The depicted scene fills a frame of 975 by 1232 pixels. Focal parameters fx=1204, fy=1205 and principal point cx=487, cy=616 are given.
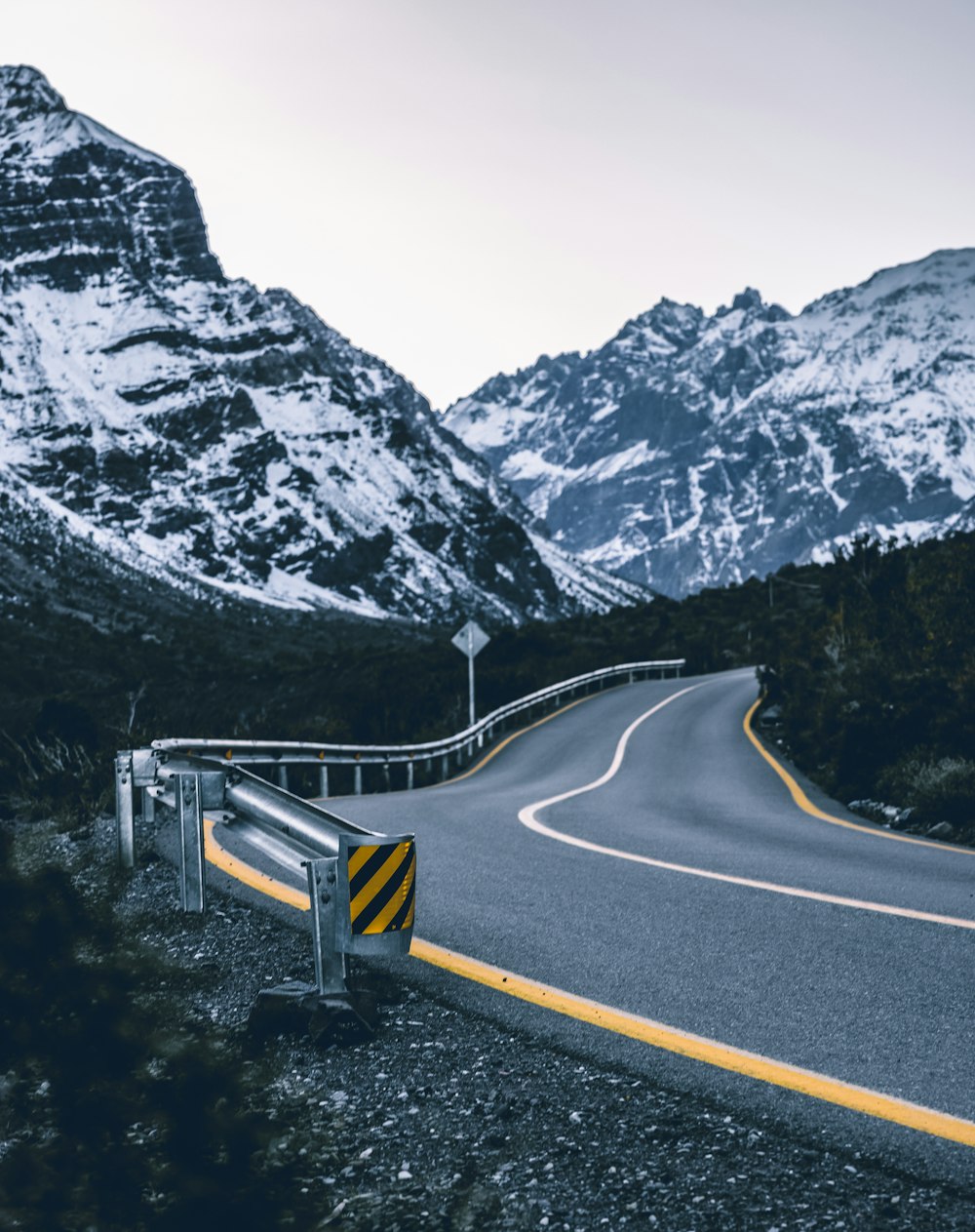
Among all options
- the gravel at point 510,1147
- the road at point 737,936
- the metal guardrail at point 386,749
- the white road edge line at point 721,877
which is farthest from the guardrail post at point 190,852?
the white road edge line at point 721,877

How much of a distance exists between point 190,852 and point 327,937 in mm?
2512

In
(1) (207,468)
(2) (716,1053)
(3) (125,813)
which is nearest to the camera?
(2) (716,1053)

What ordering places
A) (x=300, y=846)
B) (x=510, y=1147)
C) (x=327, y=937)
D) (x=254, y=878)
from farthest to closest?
1. (x=254, y=878)
2. (x=300, y=846)
3. (x=327, y=937)
4. (x=510, y=1147)

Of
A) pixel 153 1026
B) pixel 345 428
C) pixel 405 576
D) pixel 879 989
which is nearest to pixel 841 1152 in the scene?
pixel 879 989

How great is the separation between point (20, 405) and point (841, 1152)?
174m

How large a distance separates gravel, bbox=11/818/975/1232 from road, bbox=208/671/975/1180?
200 millimetres

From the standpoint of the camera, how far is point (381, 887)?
5.30 meters

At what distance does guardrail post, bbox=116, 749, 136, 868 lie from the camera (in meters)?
9.08

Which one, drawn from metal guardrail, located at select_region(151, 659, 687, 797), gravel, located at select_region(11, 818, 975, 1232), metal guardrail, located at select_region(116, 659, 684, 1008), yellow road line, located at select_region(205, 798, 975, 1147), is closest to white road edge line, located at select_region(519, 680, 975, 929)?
yellow road line, located at select_region(205, 798, 975, 1147)

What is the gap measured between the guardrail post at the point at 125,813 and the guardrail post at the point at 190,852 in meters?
1.80

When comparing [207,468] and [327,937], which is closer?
[327,937]

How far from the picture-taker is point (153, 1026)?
528 cm

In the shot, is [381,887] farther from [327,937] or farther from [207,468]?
[207,468]

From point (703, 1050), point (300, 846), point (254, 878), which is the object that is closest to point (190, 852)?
point (254, 878)
